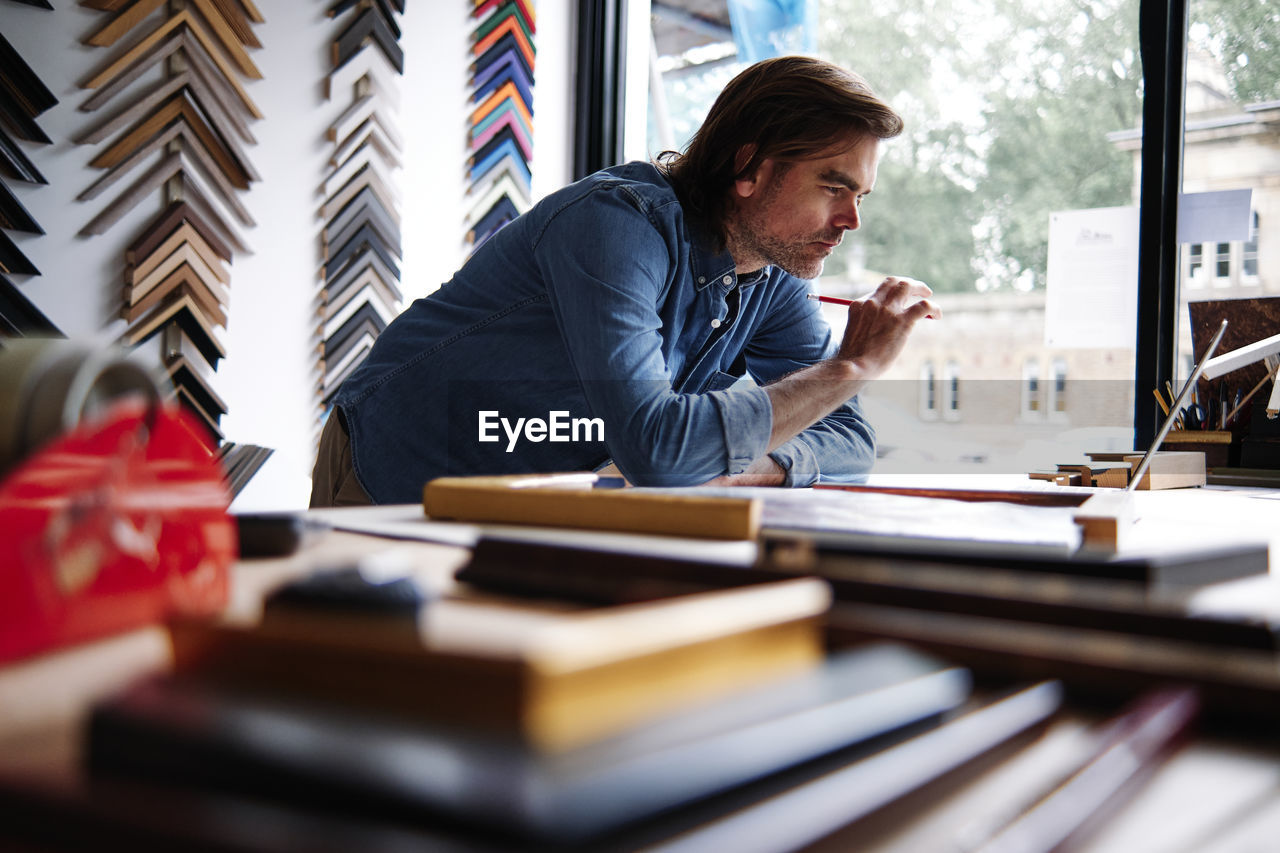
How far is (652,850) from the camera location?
234 mm

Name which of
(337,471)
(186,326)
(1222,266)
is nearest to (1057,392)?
(1222,266)

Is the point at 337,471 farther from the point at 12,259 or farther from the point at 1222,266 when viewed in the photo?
the point at 1222,266

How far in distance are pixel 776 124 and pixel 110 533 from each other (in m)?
1.43

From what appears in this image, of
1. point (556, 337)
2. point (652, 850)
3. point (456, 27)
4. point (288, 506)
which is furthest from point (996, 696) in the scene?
point (456, 27)

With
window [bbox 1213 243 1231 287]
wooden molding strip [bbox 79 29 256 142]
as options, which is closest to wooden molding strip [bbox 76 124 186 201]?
wooden molding strip [bbox 79 29 256 142]

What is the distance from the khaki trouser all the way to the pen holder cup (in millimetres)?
1584

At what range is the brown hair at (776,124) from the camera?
1.64 m

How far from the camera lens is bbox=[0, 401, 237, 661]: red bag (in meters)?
0.37

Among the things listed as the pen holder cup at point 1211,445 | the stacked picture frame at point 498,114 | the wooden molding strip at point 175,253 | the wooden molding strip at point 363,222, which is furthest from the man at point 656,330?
the stacked picture frame at point 498,114

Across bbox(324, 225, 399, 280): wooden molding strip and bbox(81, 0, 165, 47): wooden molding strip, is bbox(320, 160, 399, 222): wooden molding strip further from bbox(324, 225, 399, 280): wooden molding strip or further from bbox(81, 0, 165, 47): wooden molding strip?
bbox(81, 0, 165, 47): wooden molding strip

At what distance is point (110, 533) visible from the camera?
1.35 feet

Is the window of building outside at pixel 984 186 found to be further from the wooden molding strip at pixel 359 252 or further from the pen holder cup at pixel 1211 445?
the wooden molding strip at pixel 359 252

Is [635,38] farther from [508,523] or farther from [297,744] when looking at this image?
[297,744]

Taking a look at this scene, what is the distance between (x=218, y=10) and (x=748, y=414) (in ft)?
5.89
